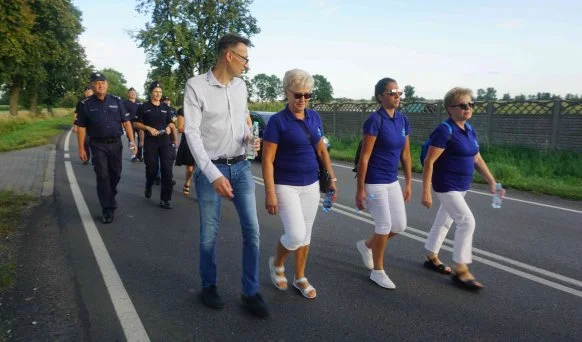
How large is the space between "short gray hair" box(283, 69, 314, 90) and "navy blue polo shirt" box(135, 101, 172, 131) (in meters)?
4.65

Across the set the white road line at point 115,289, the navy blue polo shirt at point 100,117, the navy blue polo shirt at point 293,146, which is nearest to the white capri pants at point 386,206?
the navy blue polo shirt at point 293,146

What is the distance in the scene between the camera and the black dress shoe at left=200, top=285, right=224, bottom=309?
3498 mm

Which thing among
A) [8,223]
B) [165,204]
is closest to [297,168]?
[165,204]

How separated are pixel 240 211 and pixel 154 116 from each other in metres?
4.75

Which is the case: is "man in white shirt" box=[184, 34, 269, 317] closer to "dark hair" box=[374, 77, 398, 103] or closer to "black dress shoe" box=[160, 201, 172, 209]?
"dark hair" box=[374, 77, 398, 103]

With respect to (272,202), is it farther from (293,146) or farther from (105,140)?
(105,140)

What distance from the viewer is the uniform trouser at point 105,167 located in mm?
6148

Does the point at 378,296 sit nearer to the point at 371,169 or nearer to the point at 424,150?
the point at 371,169

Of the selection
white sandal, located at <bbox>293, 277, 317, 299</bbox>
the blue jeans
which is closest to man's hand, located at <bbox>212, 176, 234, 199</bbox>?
the blue jeans

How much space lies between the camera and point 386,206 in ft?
12.9

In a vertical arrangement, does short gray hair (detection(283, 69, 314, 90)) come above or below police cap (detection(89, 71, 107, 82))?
below

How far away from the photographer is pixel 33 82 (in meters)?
44.2

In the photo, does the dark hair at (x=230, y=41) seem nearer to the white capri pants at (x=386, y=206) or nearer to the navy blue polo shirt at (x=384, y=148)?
the navy blue polo shirt at (x=384, y=148)

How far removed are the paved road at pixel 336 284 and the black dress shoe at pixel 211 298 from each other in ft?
0.21
